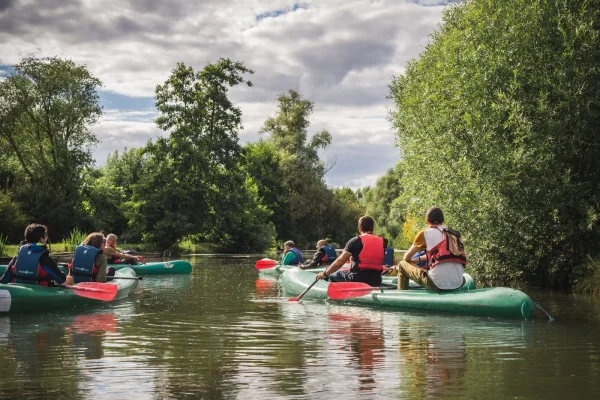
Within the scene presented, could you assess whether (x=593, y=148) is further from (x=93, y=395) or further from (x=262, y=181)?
(x=262, y=181)

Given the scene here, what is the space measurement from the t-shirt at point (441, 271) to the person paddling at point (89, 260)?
199 inches

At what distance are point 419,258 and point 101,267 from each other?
200 inches

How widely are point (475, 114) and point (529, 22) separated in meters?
2.20

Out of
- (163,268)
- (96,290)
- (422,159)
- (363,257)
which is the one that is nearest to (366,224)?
(363,257)

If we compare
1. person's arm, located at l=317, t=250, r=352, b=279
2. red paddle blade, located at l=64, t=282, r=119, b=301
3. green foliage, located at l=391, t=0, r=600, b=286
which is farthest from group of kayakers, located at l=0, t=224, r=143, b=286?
green foliage, located at l=391, t=0, r=600, b=286

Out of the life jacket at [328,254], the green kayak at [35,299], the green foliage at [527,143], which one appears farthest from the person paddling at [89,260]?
the green foliage at [527,143]

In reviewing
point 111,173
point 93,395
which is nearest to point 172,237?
point 111,173

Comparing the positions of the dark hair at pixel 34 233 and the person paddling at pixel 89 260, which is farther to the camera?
the person paddling at pixel 89 260

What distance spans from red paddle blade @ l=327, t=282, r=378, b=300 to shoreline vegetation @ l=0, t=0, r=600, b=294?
5318mm

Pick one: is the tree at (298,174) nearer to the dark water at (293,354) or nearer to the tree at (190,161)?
the tree at (190,161)

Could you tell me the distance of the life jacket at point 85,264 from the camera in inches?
460

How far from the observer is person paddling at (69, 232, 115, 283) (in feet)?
38.3

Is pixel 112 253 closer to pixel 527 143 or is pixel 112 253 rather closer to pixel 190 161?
pixel 527 143

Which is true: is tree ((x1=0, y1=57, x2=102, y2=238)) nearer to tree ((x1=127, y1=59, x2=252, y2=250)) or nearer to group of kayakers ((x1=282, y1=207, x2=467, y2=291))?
tree ((x1=127, y1=59, x2=252, y2=250))
